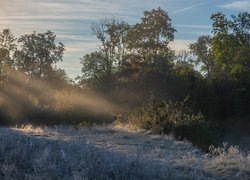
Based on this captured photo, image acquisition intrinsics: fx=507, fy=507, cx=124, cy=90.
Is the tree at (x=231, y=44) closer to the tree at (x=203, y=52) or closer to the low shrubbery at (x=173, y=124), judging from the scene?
the tree at (x=203, y=52)

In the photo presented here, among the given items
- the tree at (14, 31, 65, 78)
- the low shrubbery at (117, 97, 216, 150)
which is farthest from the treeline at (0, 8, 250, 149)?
the low shrubbery at (117, 97, 216, 150)

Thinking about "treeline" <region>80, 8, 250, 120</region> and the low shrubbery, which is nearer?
the low shrubbery

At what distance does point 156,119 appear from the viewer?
649 inches

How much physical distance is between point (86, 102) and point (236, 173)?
2404 cm

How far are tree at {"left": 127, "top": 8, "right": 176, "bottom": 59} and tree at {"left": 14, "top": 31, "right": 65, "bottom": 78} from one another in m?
15.2

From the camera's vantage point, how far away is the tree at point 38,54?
68.2m

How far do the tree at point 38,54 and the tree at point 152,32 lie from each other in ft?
49.9

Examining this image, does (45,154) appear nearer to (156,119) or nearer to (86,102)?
(156,119)

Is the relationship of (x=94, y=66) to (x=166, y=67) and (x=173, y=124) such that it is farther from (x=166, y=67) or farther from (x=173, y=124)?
(x=173, y=124)

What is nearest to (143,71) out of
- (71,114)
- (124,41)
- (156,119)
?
(124,41)

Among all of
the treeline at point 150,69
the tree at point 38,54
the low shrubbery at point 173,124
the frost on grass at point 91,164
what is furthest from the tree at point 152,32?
the frost on grass at point 91,164

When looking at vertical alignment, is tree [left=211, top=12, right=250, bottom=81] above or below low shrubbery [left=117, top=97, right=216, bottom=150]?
above

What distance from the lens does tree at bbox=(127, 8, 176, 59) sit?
5866 cm

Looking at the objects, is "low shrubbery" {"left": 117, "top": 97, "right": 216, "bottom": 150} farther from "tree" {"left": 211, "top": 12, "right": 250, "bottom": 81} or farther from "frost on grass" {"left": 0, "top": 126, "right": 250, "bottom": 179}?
"tree" {"left": 211, "top": 12, "right": 250, "bottom": 81}
